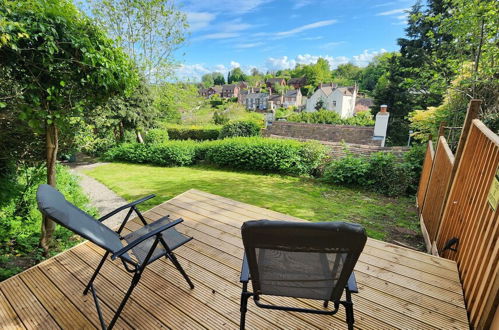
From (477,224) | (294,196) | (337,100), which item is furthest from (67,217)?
(337,100)

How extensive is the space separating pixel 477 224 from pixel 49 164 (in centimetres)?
434

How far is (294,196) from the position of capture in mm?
5895

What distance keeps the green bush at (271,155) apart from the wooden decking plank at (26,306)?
276 inches

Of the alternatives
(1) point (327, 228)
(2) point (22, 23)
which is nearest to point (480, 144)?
(1) point (327, 228)

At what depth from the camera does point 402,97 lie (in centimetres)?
1875

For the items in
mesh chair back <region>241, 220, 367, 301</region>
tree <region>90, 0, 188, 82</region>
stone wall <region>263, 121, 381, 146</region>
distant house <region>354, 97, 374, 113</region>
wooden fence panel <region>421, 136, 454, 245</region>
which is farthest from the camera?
distant house <region>354, 97, 374, 113</region>

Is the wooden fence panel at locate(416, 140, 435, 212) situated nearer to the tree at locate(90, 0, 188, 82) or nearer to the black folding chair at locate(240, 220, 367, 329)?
the black folding chair at locate(240, 220, 367, 329)

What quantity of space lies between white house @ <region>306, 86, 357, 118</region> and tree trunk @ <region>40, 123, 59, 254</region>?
39128 mm

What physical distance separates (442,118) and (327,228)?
796 cm

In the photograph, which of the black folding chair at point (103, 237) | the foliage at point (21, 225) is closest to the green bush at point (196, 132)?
the foliage at point (21, 225)

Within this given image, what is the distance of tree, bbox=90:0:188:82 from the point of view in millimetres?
11781

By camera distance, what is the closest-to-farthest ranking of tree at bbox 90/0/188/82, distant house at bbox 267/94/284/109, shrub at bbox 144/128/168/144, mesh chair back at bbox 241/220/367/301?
mesh chair back at bbox 241/220/367/301, tree at bbox 90/0/188/82, shrub at bbox 144/128/168/144, distant house at bbox 267/94/284/109

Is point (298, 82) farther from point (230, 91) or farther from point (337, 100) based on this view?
point (337, 100)

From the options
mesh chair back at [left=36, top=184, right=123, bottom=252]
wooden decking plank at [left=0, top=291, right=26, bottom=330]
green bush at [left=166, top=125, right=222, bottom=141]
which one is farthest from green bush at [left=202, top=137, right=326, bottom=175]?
green bush at [left=166, top=125, right=222, bottom=141]
